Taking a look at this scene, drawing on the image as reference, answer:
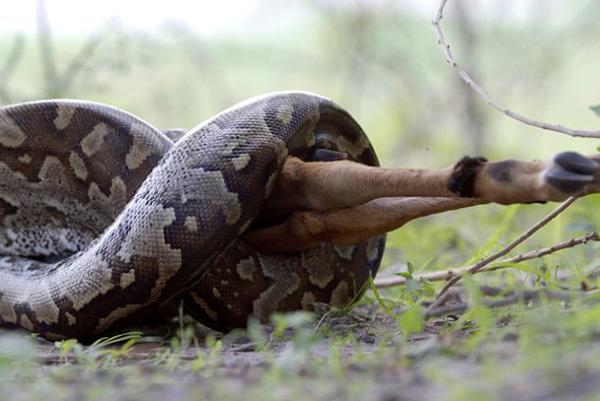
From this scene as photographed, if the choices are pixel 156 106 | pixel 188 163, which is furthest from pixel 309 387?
pixel 156 106

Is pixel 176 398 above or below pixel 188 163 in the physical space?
below

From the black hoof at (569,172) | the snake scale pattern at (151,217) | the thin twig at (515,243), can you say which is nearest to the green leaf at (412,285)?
the thin twig at (515,243)

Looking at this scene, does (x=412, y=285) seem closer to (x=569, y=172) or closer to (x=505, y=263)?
Answer: (x=505, y=263)

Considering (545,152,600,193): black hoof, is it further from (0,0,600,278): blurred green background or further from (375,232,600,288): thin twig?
(0,0,600,278): blurred green background

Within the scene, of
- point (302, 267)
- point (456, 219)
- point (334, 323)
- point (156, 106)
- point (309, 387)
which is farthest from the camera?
point (156, 106)

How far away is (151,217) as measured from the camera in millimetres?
3275

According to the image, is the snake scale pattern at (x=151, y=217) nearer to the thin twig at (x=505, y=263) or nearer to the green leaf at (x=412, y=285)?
the thin twig at (x=505, y=263)

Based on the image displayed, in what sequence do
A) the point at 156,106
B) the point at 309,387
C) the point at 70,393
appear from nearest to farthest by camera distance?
the point at 309,387
the point at 70,393
the point at 156,106

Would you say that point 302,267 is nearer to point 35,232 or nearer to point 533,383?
point 35,232

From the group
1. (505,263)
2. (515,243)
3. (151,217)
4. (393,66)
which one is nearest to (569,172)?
(515,243)

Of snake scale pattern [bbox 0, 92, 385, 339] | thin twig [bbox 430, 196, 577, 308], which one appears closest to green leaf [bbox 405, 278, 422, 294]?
thin twig [bbox 430, 196, 577, 308]

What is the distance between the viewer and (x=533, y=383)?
6.14 feet

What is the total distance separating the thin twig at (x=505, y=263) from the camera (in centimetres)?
342

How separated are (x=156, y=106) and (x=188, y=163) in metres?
6.19
